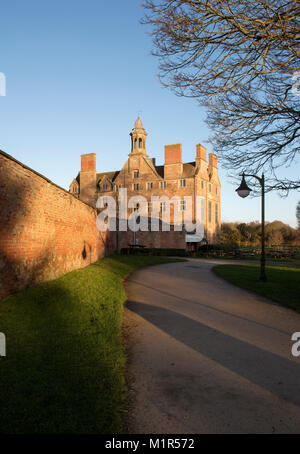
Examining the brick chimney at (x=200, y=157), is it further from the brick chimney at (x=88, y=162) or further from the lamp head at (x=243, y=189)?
the lamp head at (x=243, y=189)

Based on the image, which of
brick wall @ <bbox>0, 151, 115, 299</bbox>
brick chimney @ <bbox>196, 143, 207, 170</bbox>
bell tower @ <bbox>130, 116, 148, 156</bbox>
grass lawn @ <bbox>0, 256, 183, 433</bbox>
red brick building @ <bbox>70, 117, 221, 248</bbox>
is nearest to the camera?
grass lawn @ <bbox>0, 256, 183, 433</bbox>

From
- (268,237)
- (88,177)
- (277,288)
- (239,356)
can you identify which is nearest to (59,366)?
(239,356)

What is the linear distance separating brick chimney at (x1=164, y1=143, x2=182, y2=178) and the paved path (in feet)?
115

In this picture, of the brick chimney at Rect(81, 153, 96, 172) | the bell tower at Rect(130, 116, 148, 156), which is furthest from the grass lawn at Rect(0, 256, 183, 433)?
the brick chimney at Rect(81, 153, 96, 172)

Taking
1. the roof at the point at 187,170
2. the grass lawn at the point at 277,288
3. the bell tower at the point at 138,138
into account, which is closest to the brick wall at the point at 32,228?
the grass lawn at the point at 277,288

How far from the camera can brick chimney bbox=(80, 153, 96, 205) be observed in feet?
164

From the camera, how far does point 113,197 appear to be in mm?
47594

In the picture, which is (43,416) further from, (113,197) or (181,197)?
(113,197)

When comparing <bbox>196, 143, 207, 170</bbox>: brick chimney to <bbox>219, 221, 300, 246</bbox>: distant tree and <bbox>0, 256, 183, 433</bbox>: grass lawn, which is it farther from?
<bbox>0, 256, 183, 433</bbox>: grass lawn

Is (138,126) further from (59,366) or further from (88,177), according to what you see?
(59,366)

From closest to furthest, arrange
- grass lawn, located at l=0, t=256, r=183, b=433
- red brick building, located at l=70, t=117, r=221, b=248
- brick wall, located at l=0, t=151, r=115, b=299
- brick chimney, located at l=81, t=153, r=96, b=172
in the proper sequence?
grass lawn, located at l=0, t=256, r=183, b=433 → brick wall, located at l=0, t=151, r=115, b=299 → red brick building, located at l=70, t=117, r=221, b=248 → brick chimney, located at l=81, t=153, r=96, b=172

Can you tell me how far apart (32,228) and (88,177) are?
44.4 metres
